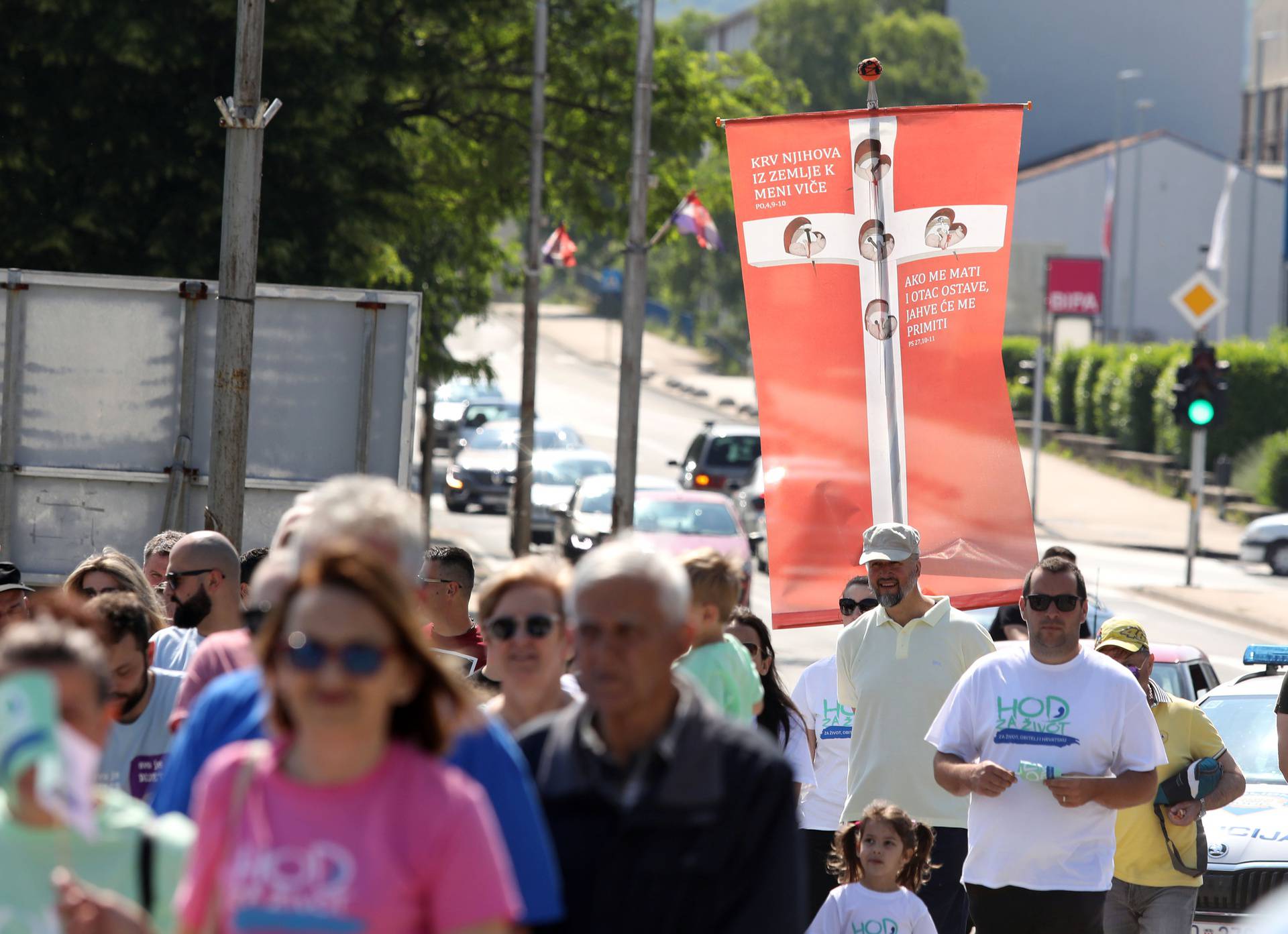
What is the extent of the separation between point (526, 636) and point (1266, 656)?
597cm

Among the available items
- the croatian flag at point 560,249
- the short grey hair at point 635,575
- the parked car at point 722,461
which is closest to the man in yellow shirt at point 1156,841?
the short grey hair at point 635,575

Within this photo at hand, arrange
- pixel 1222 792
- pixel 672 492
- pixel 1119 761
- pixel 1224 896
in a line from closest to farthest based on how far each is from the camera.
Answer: pixel 1119 761 → pixel 1222 792 → pixel 1224 896 → pixel 672 492

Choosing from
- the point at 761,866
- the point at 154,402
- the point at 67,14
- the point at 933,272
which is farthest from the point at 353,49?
the point at 761,866

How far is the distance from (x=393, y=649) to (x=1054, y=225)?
69265mm

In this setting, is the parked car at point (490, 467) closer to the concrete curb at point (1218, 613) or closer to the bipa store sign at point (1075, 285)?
the concrete curb at point (1218, 613)

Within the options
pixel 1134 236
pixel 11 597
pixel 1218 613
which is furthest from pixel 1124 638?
pixel 1134 236

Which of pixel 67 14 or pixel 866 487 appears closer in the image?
pixel 866 487

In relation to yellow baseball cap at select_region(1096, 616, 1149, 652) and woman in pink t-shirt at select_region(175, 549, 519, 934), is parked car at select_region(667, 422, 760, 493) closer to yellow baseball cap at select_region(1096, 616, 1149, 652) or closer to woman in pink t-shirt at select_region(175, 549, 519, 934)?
yellow baseball cap at select_region(1096, 616, 1149, 652)

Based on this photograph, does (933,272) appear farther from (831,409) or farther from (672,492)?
(672,492)

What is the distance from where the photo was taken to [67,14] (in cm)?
1773

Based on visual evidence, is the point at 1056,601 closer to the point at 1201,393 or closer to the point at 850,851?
the point at 850,851

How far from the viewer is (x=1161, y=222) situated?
6988 centimetres

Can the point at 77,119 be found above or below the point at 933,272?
above

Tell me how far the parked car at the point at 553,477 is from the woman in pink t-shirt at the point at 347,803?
26557 millimetres
